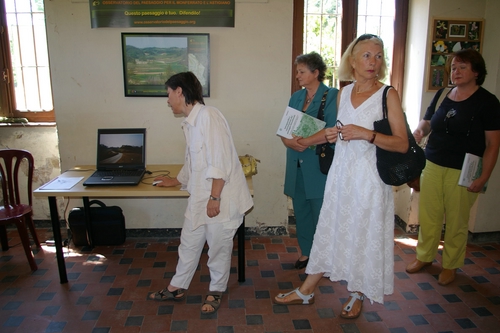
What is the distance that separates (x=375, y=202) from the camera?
2318mm

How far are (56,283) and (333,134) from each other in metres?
2.45

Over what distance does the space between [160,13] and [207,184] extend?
1.87 metres

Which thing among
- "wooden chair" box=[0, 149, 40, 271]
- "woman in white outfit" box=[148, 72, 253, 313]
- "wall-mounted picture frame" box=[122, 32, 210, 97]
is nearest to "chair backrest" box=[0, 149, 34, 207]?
"wooden chair" box=[0, 149, 40, 271]

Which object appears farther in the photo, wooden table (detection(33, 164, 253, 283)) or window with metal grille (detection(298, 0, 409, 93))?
window with metal grille (detection(298, 0, 409, 93))

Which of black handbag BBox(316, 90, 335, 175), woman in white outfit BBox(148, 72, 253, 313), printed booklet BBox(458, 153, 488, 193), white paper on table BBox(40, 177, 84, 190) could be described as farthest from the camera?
white paper on table BBox(40, 177, 84, 190)

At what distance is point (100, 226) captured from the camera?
3.69 m

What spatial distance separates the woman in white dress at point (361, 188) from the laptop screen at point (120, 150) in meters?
1.70

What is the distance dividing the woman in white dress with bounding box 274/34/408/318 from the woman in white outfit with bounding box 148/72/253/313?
61 cm

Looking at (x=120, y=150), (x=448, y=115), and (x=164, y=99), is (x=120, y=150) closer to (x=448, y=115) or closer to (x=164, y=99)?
(x=164, y=99)

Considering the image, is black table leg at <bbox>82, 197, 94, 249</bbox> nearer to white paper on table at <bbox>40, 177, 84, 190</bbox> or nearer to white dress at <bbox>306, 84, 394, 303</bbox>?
white paper on table at <bbox>40, 177, 84, 190</bbox>

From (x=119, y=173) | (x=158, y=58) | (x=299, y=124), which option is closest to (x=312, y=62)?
(x=299, y=124)

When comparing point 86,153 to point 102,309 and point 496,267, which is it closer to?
point 102,309

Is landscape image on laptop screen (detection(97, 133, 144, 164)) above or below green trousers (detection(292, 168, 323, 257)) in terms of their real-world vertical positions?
above

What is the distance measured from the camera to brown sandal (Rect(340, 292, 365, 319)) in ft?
8.63
